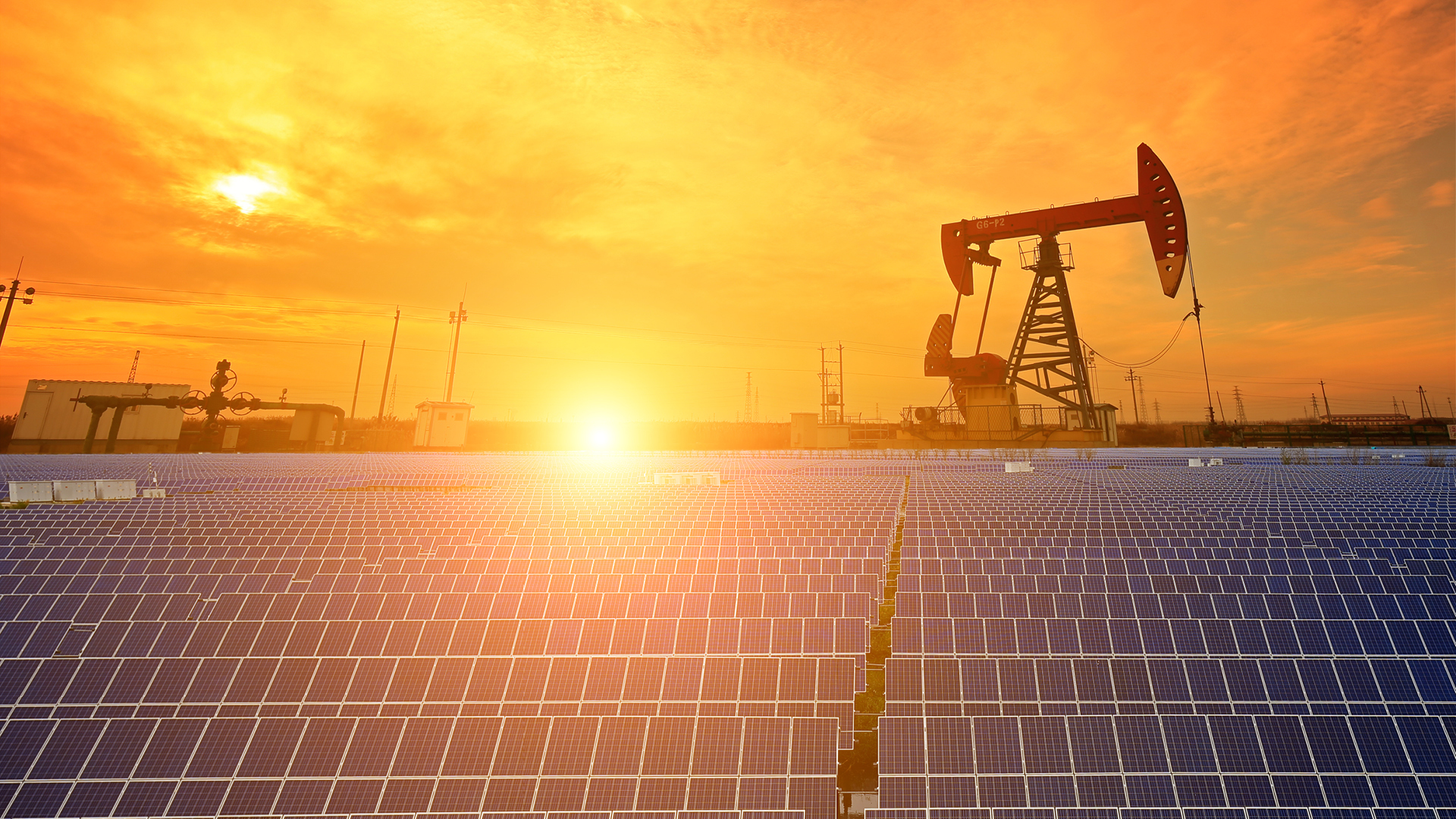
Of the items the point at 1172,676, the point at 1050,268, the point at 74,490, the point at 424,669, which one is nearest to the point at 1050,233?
the point at 1050,268

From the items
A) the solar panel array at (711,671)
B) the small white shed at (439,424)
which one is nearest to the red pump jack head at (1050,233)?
the solar panel array at (711,671)

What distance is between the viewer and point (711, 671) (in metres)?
7.12

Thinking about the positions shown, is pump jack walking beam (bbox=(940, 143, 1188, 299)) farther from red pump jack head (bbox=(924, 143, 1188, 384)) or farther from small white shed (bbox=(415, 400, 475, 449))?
small white shed (bbox=(415, 400, 475, 449))

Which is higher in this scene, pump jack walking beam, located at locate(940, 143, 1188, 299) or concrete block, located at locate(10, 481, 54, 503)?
pump jack walking beam, located at locate(940, 143, 1188, 299)

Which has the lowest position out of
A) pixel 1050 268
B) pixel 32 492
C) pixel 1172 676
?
pixel 1172 676

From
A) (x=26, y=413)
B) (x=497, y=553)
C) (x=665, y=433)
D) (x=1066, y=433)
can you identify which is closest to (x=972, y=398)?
(x=1066, y=433)

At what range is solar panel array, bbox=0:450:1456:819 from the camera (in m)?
5.79

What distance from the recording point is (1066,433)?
119 ft

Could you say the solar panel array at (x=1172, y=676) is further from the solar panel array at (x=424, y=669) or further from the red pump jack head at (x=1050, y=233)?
the red pump jack head at (x=1050, y=233)

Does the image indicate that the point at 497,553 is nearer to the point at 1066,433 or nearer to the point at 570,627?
the point at 570,627

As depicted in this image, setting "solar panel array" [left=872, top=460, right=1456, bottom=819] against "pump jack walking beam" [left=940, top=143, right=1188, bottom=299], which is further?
"pump jack walking beam" [left=940, top=143, right=1188, bottom=299]

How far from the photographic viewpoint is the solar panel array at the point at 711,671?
5.79 m

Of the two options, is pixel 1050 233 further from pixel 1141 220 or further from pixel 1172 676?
pixel 1172 676

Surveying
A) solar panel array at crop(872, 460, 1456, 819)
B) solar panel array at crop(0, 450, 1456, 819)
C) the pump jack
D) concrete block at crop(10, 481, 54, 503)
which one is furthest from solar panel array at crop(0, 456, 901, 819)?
the pump jack
